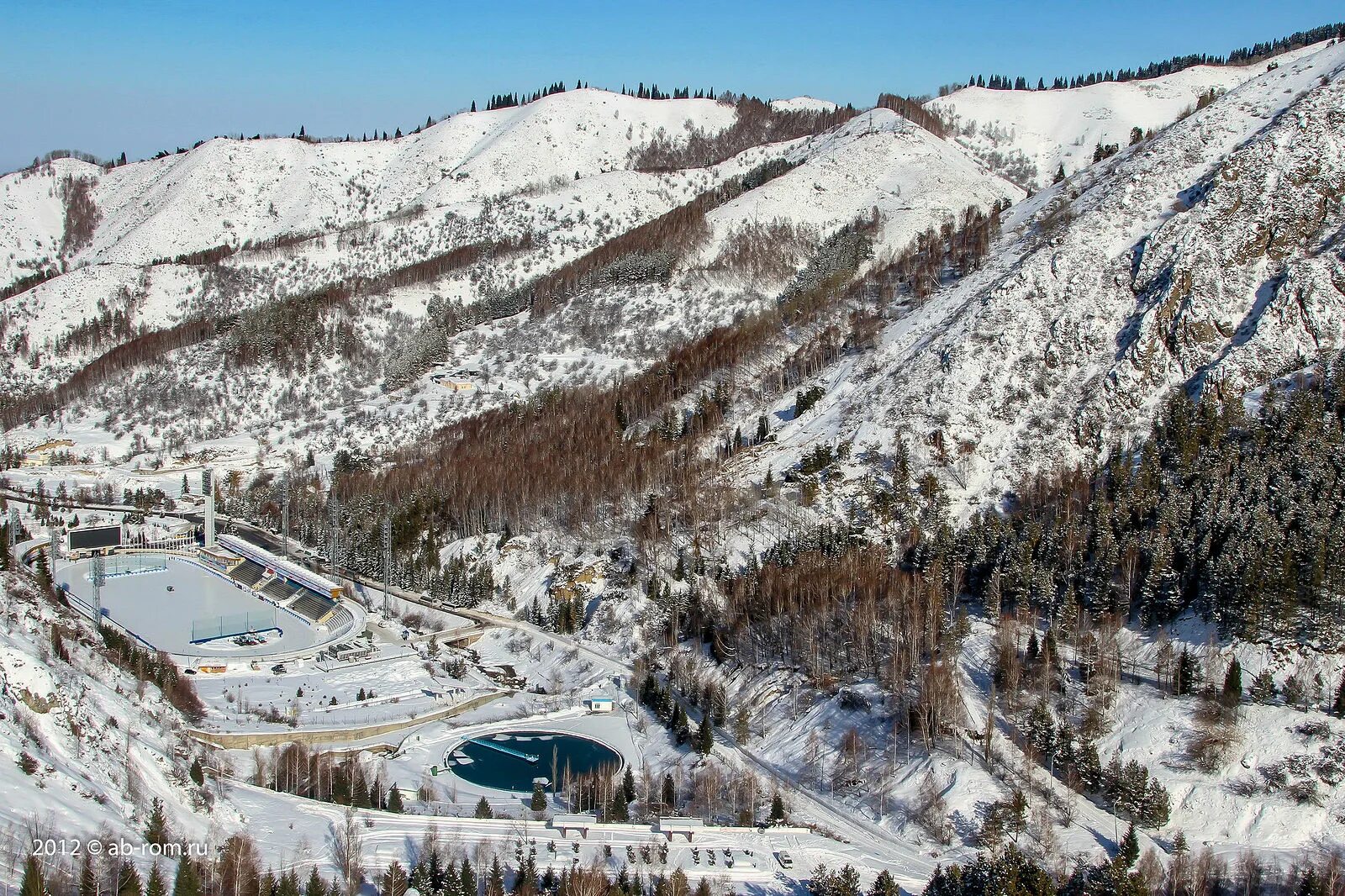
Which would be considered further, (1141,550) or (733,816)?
(1141,550)

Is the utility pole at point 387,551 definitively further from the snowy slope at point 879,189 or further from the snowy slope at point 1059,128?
the snowy slope at point 1059,128

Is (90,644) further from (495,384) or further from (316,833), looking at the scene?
(495,384)

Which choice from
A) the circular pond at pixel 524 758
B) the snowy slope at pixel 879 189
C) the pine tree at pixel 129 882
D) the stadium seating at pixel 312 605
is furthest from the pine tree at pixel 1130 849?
the snowy slope at pixel 879 189

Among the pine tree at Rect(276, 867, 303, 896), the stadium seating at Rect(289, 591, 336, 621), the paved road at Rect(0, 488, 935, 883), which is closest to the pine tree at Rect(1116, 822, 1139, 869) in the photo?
the paved road at Rect(0, 488, 935, 883)

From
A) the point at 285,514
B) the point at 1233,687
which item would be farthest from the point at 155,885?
the point at 285,514

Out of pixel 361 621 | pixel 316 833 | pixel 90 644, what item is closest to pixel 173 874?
pixel 316 833

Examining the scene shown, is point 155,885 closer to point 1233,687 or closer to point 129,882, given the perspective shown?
point 129,882

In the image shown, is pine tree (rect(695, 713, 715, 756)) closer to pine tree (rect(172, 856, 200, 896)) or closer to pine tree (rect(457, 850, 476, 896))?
pine tree (rect(457, 850, 476, 896))
